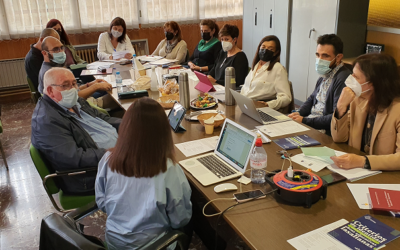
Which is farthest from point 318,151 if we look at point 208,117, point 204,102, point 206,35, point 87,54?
point 87,54

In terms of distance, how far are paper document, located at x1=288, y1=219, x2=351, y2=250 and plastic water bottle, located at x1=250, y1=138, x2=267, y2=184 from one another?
0.42 m

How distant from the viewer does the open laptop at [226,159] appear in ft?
5.58

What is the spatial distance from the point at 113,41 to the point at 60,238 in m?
4.49

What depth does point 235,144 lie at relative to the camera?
1.79m

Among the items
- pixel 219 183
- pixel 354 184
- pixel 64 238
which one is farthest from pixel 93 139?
pixel 354 184

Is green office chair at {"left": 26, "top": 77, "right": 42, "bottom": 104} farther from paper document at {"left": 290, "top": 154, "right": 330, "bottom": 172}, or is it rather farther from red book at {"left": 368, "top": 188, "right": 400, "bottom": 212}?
red book at {"left": 368, "top": 188, "right": 400, "bottom": 212}

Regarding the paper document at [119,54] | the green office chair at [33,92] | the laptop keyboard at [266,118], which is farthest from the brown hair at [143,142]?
the paper document at [119,54]

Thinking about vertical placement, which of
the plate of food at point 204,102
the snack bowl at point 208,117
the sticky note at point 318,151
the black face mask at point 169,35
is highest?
the black face mask at point 169,35

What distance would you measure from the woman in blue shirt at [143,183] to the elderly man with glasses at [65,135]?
62 centimetres

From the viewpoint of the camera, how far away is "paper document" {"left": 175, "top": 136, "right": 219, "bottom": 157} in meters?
A: 2.03

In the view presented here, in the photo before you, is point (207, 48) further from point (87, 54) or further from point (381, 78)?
point (381, 78)

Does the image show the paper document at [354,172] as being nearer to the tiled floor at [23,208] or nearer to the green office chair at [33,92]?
the tiled floor at [23,208]

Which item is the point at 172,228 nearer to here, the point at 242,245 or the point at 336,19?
the point at 242,245

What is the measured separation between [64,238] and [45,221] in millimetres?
124
